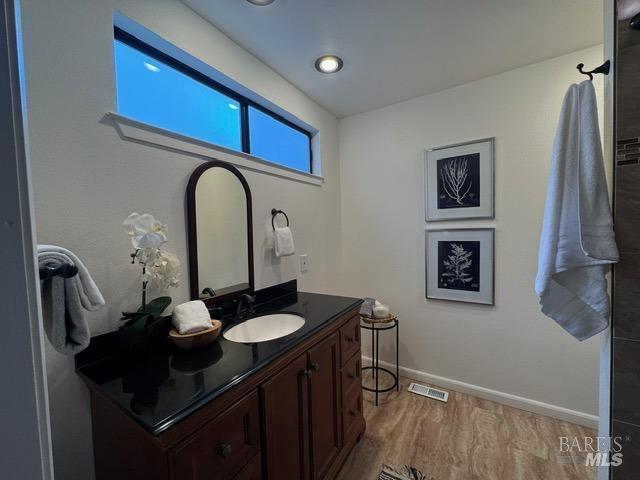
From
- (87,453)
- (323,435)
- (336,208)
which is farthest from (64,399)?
(336,208)

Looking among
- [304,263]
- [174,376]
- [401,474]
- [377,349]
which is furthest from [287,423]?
[377,349]

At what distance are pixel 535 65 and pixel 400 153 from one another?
3.31 ft

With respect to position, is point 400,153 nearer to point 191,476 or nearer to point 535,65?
point 535,65

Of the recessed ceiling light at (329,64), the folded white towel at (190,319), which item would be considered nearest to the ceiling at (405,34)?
the recessed ceiling light at (329,64)

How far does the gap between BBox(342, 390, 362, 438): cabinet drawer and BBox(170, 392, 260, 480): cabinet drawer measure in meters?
0.71

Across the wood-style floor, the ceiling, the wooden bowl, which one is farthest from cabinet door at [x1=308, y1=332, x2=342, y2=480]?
the ceiling

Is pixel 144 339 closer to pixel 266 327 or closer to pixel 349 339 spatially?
pixel 266 327

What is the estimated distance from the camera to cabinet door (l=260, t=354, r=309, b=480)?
0.91 meters

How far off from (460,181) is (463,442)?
1792mm

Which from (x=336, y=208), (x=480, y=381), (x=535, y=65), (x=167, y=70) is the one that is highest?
(x=535, y=65)

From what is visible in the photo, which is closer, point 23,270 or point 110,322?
point 23,270

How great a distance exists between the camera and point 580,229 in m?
0.89

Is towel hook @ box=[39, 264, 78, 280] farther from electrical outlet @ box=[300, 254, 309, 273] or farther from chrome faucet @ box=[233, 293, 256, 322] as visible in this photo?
electrical outlet @ box=[300, 254, 309, 273]

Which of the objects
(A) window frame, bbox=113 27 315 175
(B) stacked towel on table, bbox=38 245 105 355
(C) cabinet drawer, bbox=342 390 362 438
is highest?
(A) window frame, bbox=113 27 315 175
